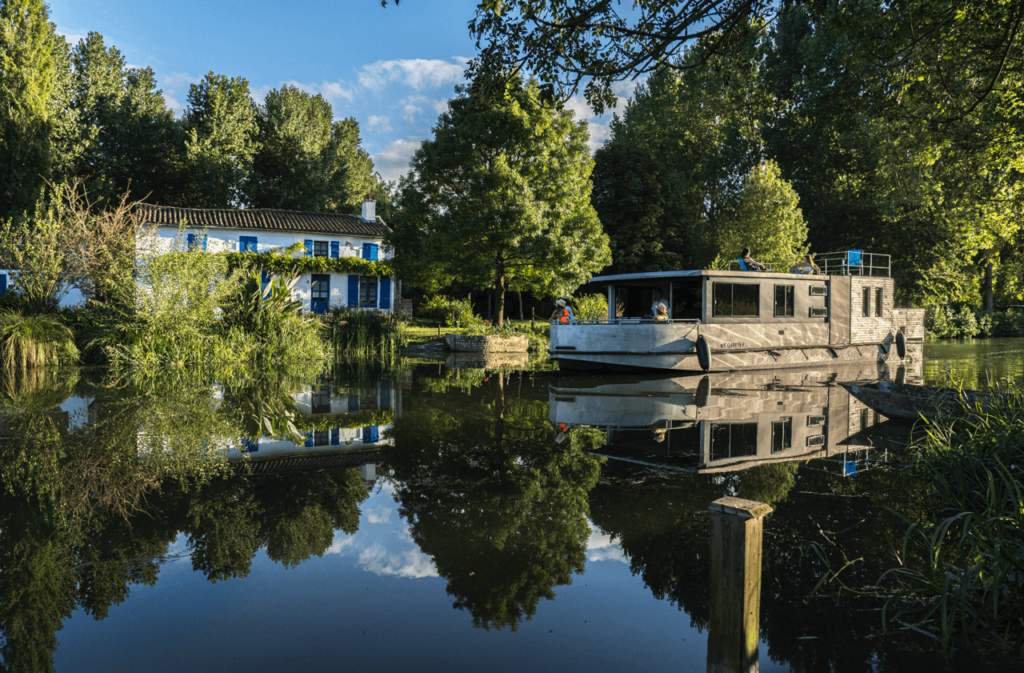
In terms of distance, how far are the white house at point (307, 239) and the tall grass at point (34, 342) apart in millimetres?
15598

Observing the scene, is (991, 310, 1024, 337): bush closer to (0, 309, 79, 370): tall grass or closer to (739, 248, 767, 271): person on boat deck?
(739, 248, 767, 271): person on boat deck

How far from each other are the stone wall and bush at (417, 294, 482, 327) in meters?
3.88

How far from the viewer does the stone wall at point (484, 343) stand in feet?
81.3

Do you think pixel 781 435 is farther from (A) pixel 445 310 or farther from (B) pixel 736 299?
(A) pixel 445 310

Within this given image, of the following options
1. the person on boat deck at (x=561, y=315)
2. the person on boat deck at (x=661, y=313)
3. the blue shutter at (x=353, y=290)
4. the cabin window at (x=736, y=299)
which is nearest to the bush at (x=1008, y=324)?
the cabin window at (x=736, y=299)

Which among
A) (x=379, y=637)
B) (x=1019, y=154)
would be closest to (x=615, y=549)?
(x=379, y=637)

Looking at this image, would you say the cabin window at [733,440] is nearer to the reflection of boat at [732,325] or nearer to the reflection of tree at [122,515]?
the reflection of tree at [122,515]

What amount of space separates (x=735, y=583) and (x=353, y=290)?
33711mm

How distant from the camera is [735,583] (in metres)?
2.80

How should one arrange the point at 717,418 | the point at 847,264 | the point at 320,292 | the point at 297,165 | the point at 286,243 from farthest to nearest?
the point at 297,165 < the point at 286,243 < the point at 320,292 < the point at 847,264 < the point at 717,418

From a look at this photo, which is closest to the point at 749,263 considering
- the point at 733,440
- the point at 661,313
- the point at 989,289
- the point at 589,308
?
the point at 661,313

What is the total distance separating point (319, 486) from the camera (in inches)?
255

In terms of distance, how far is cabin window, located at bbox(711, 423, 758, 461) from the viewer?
7.87 meters

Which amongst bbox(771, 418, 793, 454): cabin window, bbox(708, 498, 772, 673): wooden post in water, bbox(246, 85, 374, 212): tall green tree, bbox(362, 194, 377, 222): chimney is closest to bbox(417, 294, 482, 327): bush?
bbox(362, 194, 377, 222): chimney
